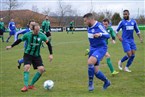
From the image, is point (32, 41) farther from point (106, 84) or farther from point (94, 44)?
point (106, 84)

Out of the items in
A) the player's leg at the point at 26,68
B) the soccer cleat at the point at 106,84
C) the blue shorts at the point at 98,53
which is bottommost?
the soccer cleat at the point at 106,84

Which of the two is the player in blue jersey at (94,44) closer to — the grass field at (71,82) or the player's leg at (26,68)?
the grass field at (71,82)

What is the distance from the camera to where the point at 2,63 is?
14281 mm

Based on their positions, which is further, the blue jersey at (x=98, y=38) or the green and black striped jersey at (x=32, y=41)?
the green and black striped jersey at (x=32, y=41)

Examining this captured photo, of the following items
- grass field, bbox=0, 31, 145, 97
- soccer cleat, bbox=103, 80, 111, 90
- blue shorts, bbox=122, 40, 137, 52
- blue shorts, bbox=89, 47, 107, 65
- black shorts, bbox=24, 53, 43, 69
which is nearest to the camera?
grass field, bbox=0, 31, 145, 97

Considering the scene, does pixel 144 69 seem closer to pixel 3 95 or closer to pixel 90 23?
pixel 90 23

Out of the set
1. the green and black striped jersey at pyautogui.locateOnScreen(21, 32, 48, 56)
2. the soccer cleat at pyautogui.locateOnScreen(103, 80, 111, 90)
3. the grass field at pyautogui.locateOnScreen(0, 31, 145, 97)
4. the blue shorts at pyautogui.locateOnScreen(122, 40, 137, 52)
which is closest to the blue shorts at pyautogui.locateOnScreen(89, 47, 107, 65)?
the soccer cleat at pyautogui.locateOnScreen(103, 80, 111, 90)

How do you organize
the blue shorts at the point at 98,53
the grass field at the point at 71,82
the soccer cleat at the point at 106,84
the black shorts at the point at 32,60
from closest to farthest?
the grass field at the point at 71,82
the blue shorts at the point at 98,53
the soccer cleat at the point at 106,84
the black shorts at the point at 32,60

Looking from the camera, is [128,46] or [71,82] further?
[128,46]

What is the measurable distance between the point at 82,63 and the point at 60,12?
280ft

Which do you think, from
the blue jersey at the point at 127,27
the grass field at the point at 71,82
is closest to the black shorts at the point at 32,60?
the grass field at the point at 71,82

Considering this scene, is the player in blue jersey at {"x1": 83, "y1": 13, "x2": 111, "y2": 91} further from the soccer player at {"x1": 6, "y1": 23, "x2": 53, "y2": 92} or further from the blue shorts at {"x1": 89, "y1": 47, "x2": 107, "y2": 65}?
the soccer player at {"x1": 6, "y1": 23, "x2": 53, "y2": 92}

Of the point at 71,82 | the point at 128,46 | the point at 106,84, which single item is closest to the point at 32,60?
the point at 71,82

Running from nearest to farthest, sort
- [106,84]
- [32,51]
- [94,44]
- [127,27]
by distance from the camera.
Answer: [94,44], [106,84], [32,51], [127,27]
